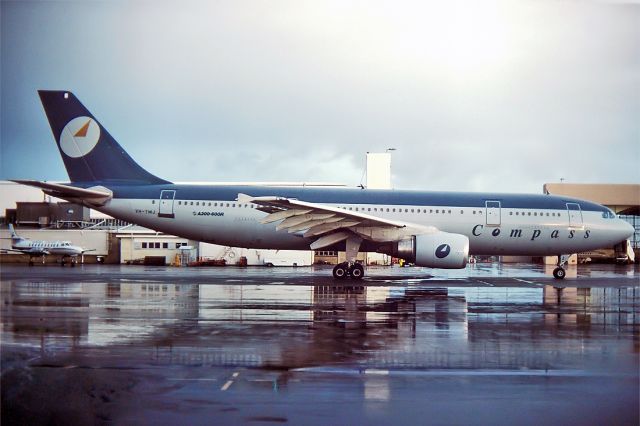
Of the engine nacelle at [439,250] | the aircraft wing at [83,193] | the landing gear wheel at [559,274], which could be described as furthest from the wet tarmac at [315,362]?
the landing gear wheel at [559,274]

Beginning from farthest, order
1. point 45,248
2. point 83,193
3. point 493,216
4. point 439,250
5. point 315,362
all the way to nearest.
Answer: point 45,248, point 493,216, point 83,193, point 439,250, point 315,362

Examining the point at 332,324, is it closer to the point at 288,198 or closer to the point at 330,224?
the point at 330,224

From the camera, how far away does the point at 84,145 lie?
939 inches

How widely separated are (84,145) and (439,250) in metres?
14.5

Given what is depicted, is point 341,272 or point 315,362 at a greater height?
point 341,272

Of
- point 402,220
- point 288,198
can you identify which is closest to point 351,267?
point 402,220

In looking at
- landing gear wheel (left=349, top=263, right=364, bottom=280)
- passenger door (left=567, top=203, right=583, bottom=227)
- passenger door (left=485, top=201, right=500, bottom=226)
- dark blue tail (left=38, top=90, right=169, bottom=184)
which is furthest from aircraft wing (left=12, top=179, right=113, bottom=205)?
passenger door (left=567, top=203, right=583, bottom=227)

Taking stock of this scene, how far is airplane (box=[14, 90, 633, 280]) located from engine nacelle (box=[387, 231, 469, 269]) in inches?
66.9

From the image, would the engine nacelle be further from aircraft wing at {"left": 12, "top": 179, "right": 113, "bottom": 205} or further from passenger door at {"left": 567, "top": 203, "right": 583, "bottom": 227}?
aircraft wing at {"left": 12, "top": 179, "right": 113, "bottom": 205}

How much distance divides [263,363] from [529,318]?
642cm

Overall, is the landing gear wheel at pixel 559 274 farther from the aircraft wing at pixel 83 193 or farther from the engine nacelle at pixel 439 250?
the aircraft wing at pixel 83 193

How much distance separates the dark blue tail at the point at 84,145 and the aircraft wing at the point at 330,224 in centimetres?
657

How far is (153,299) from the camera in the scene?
14.2 metres

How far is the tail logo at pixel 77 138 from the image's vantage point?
2381 centimetres
